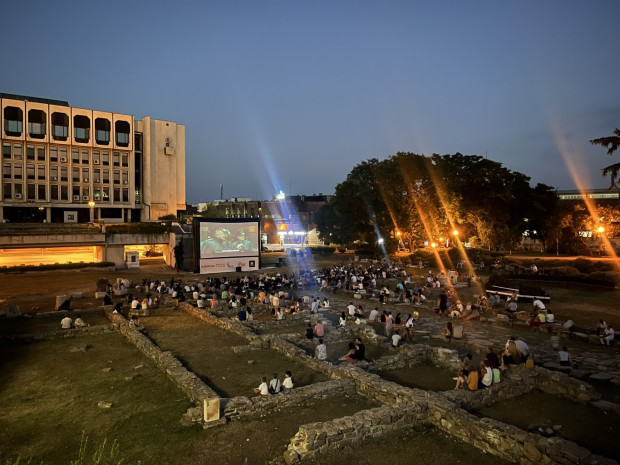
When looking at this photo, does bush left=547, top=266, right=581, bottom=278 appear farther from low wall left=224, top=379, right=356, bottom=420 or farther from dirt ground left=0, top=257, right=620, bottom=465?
low wall left=224, top=379, right=356, bottom=420

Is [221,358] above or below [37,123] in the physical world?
below

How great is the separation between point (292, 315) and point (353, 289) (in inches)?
348

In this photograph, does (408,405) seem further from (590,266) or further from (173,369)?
(590,266)

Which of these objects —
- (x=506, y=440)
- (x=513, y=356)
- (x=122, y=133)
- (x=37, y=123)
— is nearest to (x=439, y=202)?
(x=513, y=356)

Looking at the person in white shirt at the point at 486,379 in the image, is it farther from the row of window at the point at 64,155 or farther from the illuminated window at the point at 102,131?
the row of window at the point at 64,155

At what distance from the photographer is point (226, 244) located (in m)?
40.3

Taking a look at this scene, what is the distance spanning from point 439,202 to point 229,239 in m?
24.3

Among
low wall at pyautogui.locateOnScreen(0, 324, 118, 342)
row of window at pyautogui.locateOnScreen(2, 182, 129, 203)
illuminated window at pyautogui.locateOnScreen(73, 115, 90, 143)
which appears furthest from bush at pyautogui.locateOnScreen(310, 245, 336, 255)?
low wall at pyautogui.locateOnScreen(0, 324, 118, 342)

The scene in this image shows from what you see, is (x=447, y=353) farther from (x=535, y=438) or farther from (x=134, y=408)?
(x=134, y=408)

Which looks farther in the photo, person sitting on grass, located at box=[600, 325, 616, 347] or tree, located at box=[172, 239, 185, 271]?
tree, located at box=[172, 239, 185, 271]

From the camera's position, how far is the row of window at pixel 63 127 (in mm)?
47500

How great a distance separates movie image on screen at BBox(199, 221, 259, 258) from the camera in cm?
3881

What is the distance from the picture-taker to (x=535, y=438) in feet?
24.5

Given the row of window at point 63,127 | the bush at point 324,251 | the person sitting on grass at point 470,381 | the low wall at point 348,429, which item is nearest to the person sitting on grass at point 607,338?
the person sitting on grass at point 470,381
